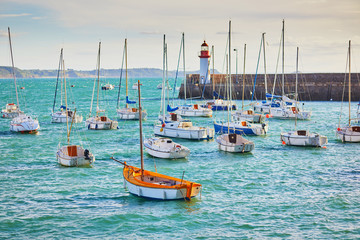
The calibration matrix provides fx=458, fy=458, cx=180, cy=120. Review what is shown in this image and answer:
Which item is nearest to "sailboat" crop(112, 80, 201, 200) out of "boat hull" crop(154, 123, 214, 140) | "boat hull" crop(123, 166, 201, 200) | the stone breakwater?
"boat hull" crop(123, 166, 201, 200)

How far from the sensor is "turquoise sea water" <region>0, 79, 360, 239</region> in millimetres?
20781

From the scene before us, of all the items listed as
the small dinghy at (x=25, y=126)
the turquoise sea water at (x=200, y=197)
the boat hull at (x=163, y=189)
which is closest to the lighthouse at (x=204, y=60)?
the small dinghy at (x=25, y=126)

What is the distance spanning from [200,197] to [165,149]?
1080 cm

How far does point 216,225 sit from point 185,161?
13261 millimetres

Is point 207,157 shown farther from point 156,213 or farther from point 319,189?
point 156,213

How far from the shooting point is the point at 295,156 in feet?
119

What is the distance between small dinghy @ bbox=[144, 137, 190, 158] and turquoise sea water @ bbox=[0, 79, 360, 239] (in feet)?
2.01

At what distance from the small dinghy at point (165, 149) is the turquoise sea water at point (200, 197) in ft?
2.01

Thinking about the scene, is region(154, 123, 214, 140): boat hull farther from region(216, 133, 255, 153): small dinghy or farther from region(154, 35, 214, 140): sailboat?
region(216, 133, 255, 153): small dinghy

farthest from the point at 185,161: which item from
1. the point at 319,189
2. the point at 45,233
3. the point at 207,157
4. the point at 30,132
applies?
the point at 30,132

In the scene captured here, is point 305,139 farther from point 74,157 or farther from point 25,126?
point 25,126

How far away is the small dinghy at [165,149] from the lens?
3406cm

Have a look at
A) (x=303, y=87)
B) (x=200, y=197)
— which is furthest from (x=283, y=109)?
(x=200, y=197)

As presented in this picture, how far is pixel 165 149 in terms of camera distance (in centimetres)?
3434
